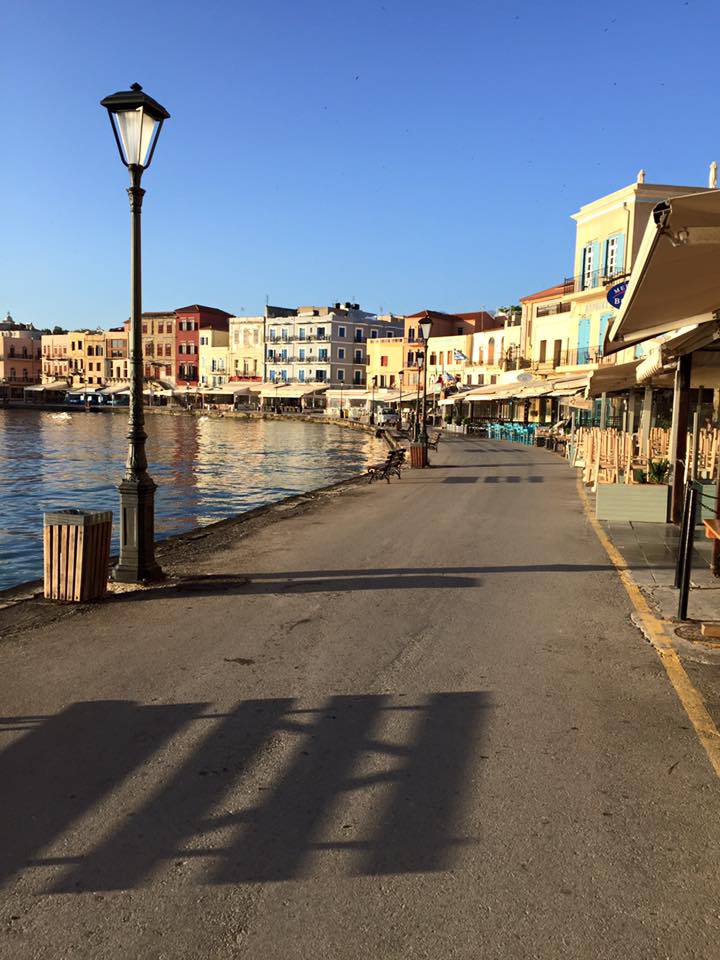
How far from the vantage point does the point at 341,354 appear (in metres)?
87.4

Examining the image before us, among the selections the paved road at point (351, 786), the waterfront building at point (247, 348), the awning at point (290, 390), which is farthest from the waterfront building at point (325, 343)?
the paved road at point (351, 786)

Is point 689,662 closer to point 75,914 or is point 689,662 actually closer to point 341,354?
point 75,914

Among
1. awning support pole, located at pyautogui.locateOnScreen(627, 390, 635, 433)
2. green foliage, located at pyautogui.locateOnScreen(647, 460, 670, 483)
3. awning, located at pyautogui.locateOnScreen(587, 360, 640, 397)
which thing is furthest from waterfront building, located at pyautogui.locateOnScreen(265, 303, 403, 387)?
green foliage, located at pyautogui.locateOnScreen(647, 460, 670, 483)

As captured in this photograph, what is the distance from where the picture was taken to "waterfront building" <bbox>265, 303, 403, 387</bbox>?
8706 centimetres

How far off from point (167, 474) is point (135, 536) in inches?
768

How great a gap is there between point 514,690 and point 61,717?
2.68 metres

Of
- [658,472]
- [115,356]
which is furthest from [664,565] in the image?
[115,356]

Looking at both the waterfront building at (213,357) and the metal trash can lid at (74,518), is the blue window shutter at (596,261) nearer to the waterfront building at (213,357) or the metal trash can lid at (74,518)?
the metal trash can lid at (74,518)

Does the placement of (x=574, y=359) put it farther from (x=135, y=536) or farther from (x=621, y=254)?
(x=135, y=536)

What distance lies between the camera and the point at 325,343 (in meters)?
86.7

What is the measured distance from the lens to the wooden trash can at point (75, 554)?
263 inches

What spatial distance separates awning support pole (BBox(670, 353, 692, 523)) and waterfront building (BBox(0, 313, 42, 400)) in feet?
372

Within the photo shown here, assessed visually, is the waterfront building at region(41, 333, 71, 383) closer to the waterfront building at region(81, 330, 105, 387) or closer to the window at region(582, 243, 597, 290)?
the waterfront building at region(81, 330, 105, 387)

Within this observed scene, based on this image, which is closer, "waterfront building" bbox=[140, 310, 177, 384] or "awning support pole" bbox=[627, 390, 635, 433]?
"awning support pole" bbox=[627, 390, 635, 433]
